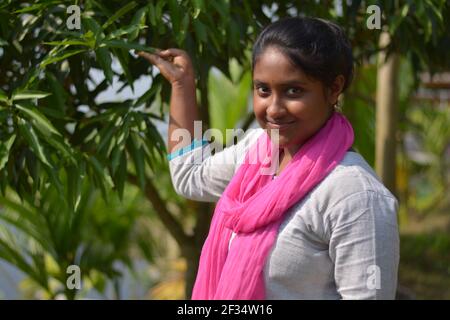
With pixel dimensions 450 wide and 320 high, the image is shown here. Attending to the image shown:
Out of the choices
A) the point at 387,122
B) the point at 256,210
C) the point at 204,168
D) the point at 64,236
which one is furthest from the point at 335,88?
the point at 387,122

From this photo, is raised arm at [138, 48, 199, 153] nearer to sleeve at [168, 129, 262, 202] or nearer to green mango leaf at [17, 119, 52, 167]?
sleeve at [168, 129, 262, 202]

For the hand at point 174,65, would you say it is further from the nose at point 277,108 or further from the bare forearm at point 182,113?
the nose at point 277,108

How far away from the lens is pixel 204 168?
1837 mm

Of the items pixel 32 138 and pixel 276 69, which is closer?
pixel 276 69

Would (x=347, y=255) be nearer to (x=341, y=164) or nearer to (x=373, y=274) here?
(x=373, y=274)

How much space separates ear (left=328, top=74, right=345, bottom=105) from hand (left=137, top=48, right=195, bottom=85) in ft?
1.39

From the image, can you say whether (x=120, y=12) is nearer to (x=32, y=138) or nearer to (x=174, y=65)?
(x=174, y=65)

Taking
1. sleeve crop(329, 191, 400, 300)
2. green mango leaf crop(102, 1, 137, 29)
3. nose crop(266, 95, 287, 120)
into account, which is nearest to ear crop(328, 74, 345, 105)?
nose crop(266, 95, 287, 120)

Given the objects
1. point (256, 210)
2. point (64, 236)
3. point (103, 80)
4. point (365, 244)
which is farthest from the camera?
point (64, 236)

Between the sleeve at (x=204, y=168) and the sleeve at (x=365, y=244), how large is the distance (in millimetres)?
392

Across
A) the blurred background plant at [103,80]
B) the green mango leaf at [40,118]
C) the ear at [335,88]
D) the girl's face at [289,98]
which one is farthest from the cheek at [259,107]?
the green mango leaf at [40,118]

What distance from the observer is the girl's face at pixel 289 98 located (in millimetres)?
1525

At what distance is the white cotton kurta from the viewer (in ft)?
4.72

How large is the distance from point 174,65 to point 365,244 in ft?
2.35
